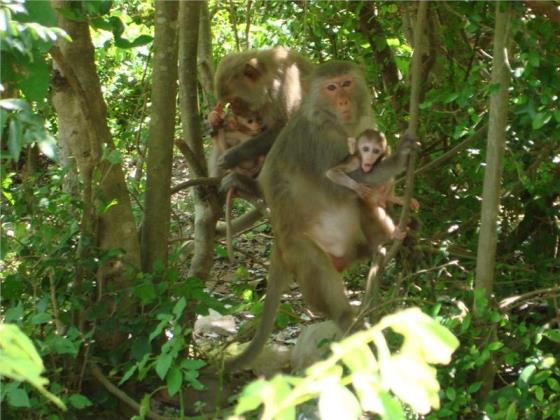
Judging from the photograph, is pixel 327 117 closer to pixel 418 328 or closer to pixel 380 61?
pixel 380 61

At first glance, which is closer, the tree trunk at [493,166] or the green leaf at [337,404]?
the green leaf at [337,404]

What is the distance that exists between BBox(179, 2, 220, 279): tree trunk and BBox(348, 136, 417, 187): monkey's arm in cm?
108

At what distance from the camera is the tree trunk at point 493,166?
3.64 m

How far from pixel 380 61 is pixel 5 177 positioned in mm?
2730

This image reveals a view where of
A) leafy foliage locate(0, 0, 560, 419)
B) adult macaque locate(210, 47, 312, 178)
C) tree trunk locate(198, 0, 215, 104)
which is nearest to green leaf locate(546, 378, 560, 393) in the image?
leafy foliage locate(0, 0, 560, 419)

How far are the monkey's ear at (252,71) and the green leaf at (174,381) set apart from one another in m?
3.04

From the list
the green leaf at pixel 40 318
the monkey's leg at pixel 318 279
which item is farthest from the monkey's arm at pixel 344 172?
the green leaf at pixel 40 318

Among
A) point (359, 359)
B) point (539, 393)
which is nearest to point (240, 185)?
point (539, 393)

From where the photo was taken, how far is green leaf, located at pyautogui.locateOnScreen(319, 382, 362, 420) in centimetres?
126

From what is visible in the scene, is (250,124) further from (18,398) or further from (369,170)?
(18,398)

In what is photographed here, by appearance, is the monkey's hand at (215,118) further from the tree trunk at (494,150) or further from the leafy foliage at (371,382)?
the leafy foliage at (371,382)

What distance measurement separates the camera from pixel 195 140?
18.2 feet

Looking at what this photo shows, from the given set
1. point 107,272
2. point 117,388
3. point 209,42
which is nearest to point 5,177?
point 107,272

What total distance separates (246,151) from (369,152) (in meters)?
1.45
